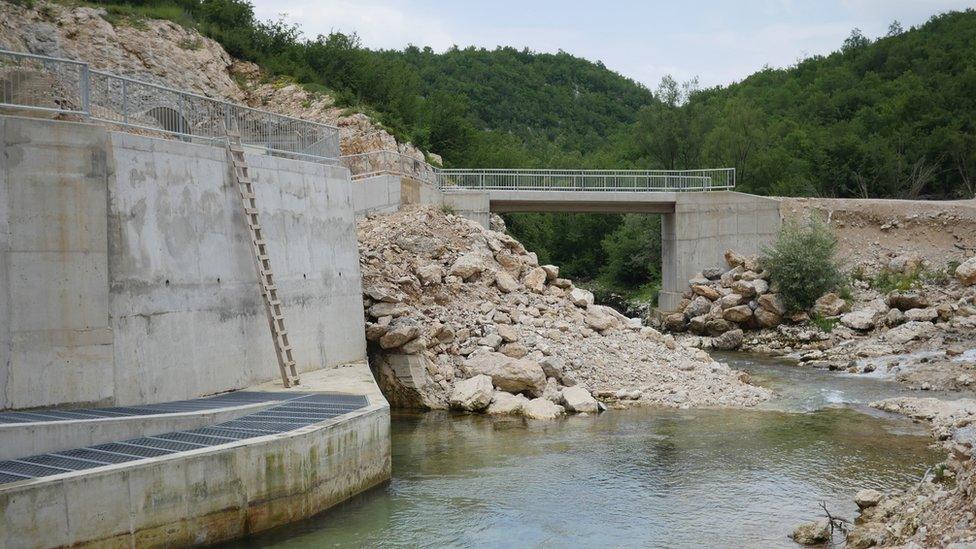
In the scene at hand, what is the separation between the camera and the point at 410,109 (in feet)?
168

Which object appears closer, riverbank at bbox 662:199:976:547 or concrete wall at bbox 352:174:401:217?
riverbank at bbox 662:199:976:547

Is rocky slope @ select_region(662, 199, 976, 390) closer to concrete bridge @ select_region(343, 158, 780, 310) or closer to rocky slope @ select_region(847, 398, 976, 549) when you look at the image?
concrete bridge @ select_region(343, 158, 780, 310)

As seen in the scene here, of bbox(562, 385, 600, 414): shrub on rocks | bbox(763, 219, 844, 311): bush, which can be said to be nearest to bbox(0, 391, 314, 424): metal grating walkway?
bbox(562, 385, 600, 414): shrub on rocks

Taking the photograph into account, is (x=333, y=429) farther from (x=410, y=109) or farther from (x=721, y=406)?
(x=410, y=109)

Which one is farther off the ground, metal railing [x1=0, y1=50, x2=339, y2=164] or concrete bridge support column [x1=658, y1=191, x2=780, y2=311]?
metal railing [x1=0, y1=50, x2=339, y2=164]

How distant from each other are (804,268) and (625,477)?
22984 millimetres

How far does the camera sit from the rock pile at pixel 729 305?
117 ft

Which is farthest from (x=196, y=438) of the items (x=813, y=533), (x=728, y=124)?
(x=728, y=124)

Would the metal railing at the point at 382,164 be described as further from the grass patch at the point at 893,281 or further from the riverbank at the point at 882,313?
the grass patch at the point at 893,281

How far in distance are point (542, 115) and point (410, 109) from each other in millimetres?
48554

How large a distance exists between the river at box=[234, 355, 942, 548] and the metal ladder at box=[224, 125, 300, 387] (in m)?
2.68

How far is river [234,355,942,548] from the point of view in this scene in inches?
485

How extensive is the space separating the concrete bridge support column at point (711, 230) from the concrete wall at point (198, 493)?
29095 mm

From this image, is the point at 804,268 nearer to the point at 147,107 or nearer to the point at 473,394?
the point at 473,394
